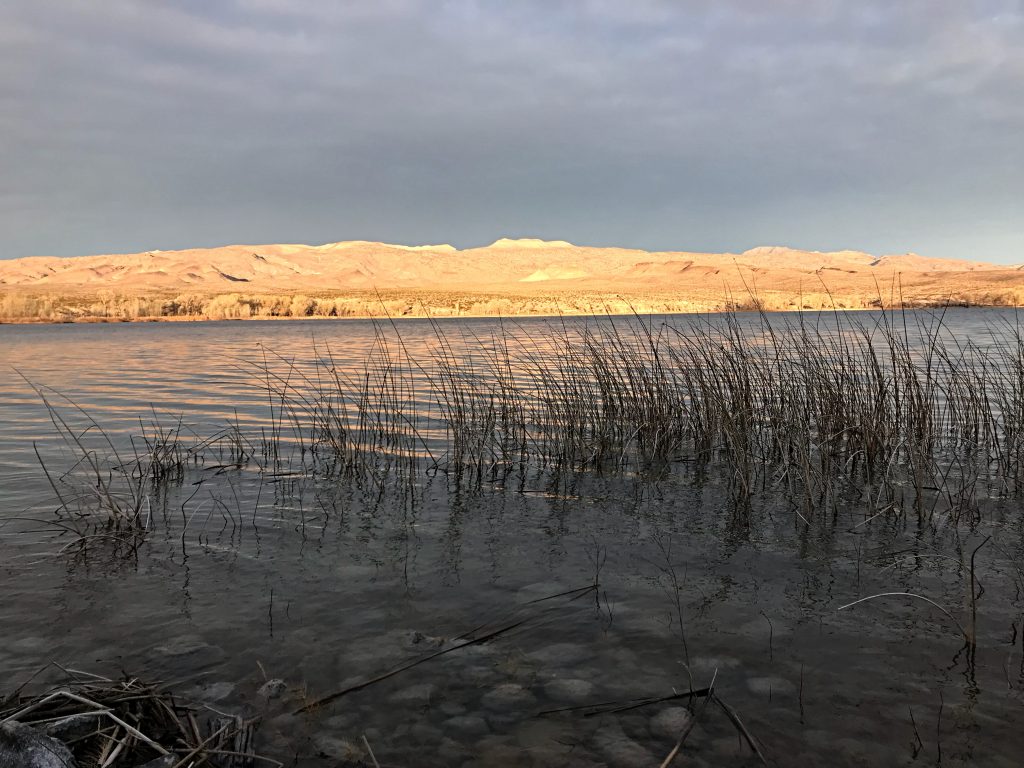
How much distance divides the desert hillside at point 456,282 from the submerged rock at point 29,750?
491 cm

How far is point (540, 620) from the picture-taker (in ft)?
10.5

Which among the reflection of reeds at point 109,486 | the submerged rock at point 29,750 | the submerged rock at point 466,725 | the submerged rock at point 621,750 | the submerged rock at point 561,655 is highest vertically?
the submerged rock at point 29,750

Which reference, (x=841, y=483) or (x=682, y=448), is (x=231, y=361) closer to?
(x=682, y=448)

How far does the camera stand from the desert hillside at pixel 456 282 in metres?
43.8

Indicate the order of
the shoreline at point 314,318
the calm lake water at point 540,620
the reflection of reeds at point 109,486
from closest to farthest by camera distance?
1. the calm lake water at point 540,620
2. the reflection of reeds at point 109,486
3. the shoreline at point 314,318

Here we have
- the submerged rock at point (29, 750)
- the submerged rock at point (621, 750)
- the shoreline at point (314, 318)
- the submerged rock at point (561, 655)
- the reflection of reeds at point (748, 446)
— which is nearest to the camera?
the submerged rock at point (29, 750)

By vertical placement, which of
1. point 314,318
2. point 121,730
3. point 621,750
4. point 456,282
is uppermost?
point 456,282

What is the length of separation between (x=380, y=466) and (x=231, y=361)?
1176 centimetres

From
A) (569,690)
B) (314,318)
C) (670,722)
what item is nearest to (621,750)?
(670,722)

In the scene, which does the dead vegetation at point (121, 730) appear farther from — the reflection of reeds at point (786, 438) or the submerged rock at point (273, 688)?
the reflection of reeds at point (786, 438)

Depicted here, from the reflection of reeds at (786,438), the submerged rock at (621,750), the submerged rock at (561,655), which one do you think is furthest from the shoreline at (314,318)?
the submerged rock at (621,750)

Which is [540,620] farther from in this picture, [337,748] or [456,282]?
[456,282]

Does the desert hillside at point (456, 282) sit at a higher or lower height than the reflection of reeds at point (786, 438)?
higher

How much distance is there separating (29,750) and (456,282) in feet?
307
